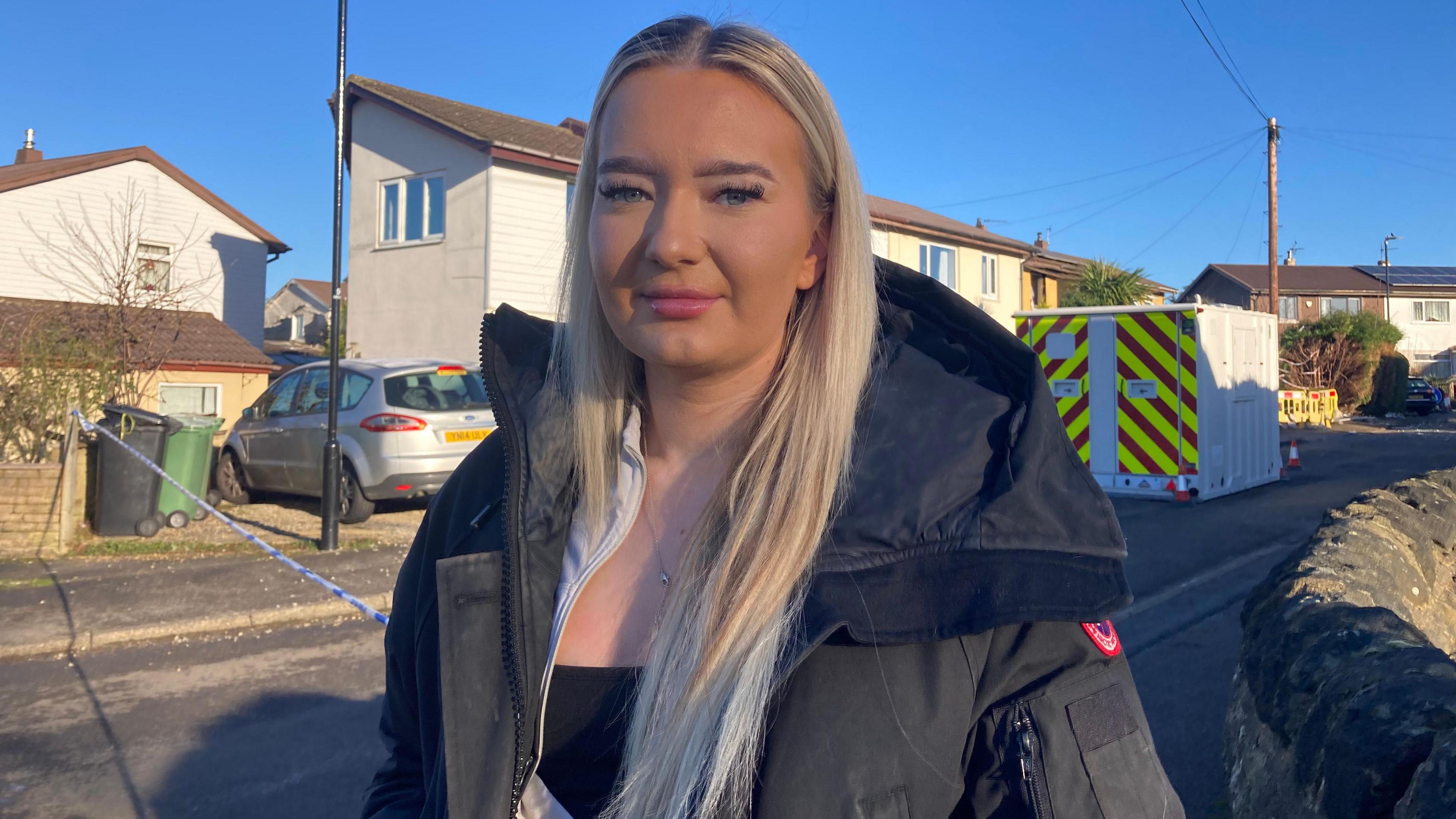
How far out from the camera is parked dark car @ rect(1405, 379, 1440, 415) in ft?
125

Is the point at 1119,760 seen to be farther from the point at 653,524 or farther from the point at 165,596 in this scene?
the point at 165,596

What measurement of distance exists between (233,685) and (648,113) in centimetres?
546

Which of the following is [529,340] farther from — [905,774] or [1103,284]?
[1103,284]

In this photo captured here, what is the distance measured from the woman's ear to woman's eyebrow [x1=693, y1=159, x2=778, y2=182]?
15 centimetres

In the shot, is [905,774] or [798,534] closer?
[905,774]

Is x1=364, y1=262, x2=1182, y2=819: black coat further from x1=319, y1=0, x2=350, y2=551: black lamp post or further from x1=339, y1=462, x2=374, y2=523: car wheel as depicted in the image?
x1=339, y1=462, x2=374, y2=523: car wheel

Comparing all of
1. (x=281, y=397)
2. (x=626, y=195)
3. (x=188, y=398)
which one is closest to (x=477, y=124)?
(x=188, y=398)

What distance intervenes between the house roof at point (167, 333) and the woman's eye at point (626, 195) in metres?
11.7

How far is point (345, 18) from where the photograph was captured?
9258mm

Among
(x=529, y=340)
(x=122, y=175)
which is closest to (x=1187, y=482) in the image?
(x=529, y=340)

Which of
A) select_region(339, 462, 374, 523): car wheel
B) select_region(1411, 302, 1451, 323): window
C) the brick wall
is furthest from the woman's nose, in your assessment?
select_region(1411, 302, 1451, 323): window

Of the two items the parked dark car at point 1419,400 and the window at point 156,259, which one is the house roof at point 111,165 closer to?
the window at point 156,259

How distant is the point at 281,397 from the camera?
1166 cm

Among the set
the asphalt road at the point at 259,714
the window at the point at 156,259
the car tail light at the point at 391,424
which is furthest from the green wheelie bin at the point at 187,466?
the window at the point at 156,259
